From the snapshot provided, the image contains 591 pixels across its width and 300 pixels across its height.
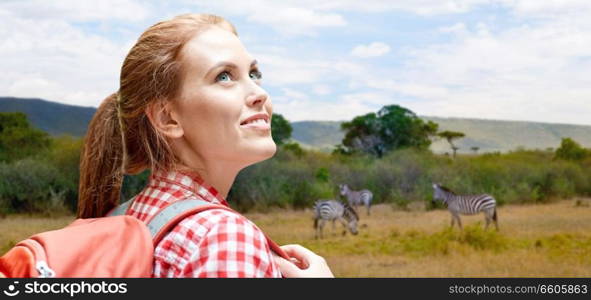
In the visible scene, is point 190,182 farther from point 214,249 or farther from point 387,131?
point 387,131

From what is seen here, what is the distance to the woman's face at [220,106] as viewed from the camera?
3.40 ft

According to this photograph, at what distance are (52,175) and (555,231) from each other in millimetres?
6526

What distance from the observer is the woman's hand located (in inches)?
38.5

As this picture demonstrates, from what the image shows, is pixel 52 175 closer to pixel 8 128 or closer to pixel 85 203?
pixel 8 128

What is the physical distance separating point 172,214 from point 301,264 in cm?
25

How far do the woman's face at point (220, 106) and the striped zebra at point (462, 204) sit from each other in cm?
876

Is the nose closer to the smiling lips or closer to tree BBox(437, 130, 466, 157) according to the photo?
the smiling lips

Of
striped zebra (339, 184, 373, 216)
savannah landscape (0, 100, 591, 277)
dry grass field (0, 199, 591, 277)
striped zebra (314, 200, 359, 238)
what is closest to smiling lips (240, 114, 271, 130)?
savannah landscape (0, 100, 591, 277)

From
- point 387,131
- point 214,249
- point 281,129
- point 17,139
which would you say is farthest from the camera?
point 387,131

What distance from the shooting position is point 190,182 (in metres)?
1.05

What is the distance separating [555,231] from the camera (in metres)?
8.97

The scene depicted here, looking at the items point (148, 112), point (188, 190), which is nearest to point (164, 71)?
point (148, 112)

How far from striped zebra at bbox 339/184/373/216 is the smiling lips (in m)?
8.59

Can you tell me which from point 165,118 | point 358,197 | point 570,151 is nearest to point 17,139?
point 358,197
